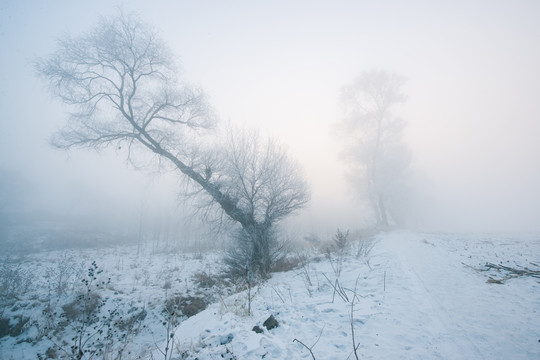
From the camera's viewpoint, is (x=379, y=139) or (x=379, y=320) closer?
(x=379, y=320)

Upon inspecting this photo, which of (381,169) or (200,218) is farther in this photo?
(381,169)

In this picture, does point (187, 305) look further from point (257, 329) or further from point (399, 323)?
point (399, 323)

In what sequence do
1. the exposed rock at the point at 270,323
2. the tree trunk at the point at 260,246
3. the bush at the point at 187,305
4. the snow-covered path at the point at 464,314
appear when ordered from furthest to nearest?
the tree trunk at the point at 260,246 < the bush at the point at 187,305 < the exposed rock at the point at 270,323 < the snow-covered path at the point at 464,314

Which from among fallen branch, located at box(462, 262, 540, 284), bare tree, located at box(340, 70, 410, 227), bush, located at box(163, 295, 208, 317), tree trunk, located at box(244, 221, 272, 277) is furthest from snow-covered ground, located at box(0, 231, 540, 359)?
bare tree, located at box(340, 70, 410, 227)

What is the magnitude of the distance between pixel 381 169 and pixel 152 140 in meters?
19.4

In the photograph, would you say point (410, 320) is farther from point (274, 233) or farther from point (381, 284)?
Answer: point (274, 233)

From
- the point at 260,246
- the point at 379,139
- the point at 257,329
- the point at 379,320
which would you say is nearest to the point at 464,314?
the point at 379,320

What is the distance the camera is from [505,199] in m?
74.9

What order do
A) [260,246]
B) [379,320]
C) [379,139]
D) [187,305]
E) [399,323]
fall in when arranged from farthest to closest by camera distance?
[379,139] → [260,246] → [187,305] → [379,320] → [399,323]

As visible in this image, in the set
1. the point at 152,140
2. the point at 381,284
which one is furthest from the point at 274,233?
the point at 152,140

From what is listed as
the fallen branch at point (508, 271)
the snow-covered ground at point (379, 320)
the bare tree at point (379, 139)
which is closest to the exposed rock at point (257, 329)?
the snow-covered ground at point (379, 320)

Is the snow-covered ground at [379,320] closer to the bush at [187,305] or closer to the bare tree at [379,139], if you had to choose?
the bush at [187,305]

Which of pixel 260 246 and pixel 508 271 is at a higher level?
pixel 260 246

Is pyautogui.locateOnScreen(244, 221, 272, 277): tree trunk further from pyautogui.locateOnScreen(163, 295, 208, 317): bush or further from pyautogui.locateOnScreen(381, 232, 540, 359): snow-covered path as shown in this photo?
pyautogui.locateOnScreen(381, 232, 540, 359): snow-covered path
